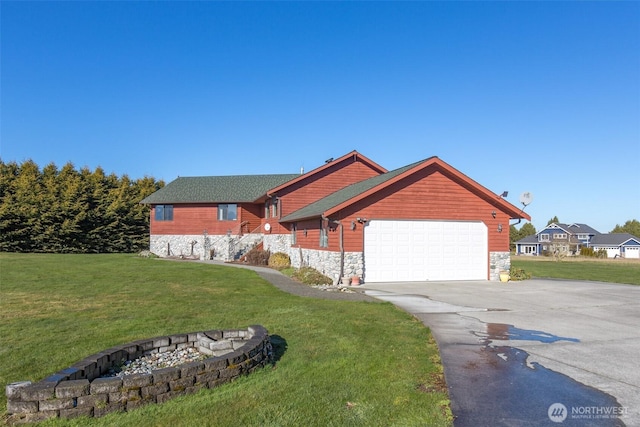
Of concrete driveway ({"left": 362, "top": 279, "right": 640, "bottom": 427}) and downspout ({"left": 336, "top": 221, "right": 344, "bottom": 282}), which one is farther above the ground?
downspout ({"left": 336, "top": 221, "right": 344, "bottom": 282})

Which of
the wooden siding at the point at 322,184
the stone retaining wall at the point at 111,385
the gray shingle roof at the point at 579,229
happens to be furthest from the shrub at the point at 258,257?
the gray shingle roof at the point at 579,229

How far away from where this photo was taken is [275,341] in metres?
7.79

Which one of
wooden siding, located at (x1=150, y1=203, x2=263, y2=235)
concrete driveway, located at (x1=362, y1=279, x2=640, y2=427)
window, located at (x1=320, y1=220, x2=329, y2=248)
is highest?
wooden siding, located at (x1=150, y1=203, x2=263, y2=235)

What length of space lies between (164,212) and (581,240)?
225 feet

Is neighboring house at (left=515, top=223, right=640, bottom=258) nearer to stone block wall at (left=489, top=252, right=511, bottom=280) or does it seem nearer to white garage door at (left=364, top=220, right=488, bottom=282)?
stone block wall at (left=489, top=252, right=511, bottom=280)

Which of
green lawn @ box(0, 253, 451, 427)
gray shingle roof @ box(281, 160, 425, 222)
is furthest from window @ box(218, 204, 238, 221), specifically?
green lawn @ box(0, 253, 451, 427)

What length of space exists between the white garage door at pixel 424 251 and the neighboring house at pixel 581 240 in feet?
181

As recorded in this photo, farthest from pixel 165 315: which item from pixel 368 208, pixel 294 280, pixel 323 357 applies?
pixel 368 208

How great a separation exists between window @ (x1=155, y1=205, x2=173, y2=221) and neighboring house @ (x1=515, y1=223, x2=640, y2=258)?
5664cm

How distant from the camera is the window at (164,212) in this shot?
112ft

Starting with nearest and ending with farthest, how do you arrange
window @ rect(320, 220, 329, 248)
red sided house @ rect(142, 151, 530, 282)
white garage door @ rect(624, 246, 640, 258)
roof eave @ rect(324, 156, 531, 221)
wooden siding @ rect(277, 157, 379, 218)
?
roof eave @ rect(324, 156, 531, 221), red sided house @ rect(142, 151, 530, 282), window @ rect(320, 220, 329, 248), wooden siding @ rect(277, 157, 379, 218), white garage door @ rect(624, 246, 640, 258)

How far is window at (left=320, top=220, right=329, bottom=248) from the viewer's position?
61.6ft

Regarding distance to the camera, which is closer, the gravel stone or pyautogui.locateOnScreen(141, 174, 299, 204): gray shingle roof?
the gravel stone

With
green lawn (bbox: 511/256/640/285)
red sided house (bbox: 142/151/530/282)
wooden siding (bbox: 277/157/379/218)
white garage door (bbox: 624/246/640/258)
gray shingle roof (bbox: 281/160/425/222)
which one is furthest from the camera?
white garage door (bbox: 624/246/640/258)
